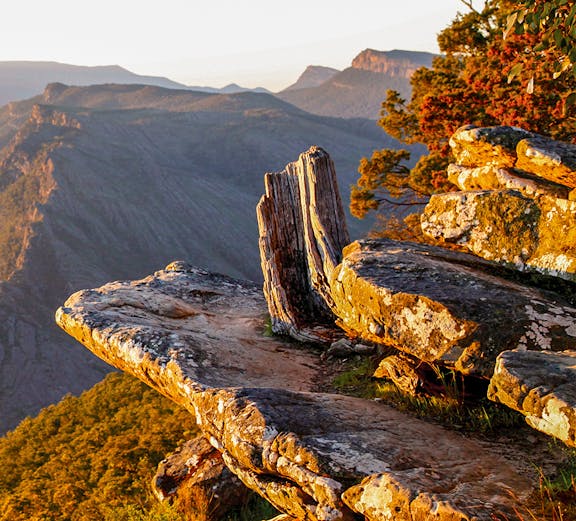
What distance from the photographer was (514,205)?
8805mm

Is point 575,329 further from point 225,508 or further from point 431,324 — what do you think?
point 225,508

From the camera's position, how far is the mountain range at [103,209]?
94375 mm

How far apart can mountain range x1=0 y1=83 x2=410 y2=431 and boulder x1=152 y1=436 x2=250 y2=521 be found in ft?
234

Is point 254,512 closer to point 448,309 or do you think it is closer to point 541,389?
point 448,309

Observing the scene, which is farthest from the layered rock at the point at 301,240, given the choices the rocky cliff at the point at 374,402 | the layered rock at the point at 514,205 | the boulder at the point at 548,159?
the boulder at the point at 548,159

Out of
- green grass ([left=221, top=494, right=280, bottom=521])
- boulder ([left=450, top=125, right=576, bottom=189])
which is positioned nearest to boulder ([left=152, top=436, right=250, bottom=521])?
green grass ([left=221, top=494, right=280, bottom=521])

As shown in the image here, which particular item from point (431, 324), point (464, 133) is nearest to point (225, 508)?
point (431, 324)

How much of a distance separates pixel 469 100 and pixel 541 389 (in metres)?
17.8

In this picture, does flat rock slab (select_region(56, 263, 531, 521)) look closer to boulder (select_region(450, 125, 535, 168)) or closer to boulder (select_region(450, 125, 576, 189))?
boulder (select_region(450, 125, 576, 189))

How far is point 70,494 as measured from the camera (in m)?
14.0

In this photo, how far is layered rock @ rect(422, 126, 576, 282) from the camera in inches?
324

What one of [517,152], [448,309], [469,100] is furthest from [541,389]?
[469,100]

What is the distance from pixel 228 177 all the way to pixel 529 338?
574 ft

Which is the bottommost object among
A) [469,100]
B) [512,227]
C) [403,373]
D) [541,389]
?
[403,373]
